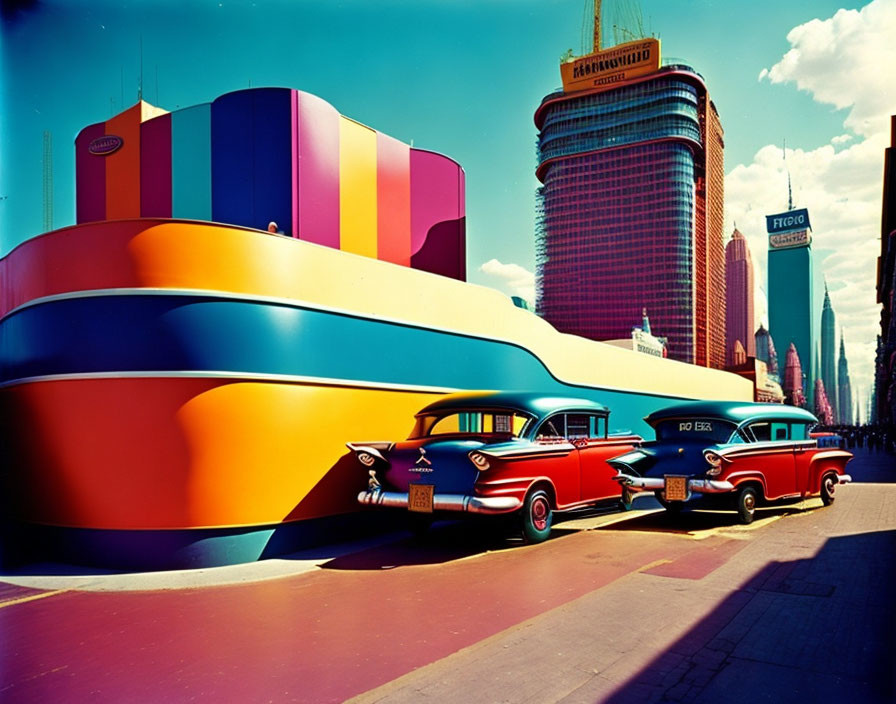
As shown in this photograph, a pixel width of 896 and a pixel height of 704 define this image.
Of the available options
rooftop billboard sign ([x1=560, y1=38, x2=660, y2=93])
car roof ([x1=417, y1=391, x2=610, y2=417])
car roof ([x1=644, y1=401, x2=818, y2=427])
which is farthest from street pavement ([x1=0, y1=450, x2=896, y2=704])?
rooftop billboard sign ([x1=560, y1=38, x2=660, y2=93])

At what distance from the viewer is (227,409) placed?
23.6ft

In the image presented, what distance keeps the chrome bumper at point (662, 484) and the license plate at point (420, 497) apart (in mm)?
3074

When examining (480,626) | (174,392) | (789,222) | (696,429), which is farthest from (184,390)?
(789,222)

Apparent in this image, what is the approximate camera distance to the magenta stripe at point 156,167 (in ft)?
39.2

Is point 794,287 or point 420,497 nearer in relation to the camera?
point 420,497

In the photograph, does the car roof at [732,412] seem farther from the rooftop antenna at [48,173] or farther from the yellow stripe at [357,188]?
the rooftop antenna at [48,173]

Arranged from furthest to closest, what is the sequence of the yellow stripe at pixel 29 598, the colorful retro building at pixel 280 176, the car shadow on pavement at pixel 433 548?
the colorful retro building at pixel 280 176 < the car shadow on pavement at pixel 433 548 < the yellow stripe at pixel 29 598

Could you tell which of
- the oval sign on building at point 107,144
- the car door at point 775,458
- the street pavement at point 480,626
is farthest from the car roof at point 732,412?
the oval sign on building at point 107,144

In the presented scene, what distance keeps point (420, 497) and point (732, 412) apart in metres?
4.83

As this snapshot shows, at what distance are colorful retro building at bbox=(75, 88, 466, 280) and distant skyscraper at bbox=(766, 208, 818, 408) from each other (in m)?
188

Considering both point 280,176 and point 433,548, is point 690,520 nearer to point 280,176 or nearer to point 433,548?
point 433,548

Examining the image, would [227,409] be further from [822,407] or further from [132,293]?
[822,407]

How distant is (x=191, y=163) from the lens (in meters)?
11.4

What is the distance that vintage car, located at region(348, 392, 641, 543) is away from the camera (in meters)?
7.19
